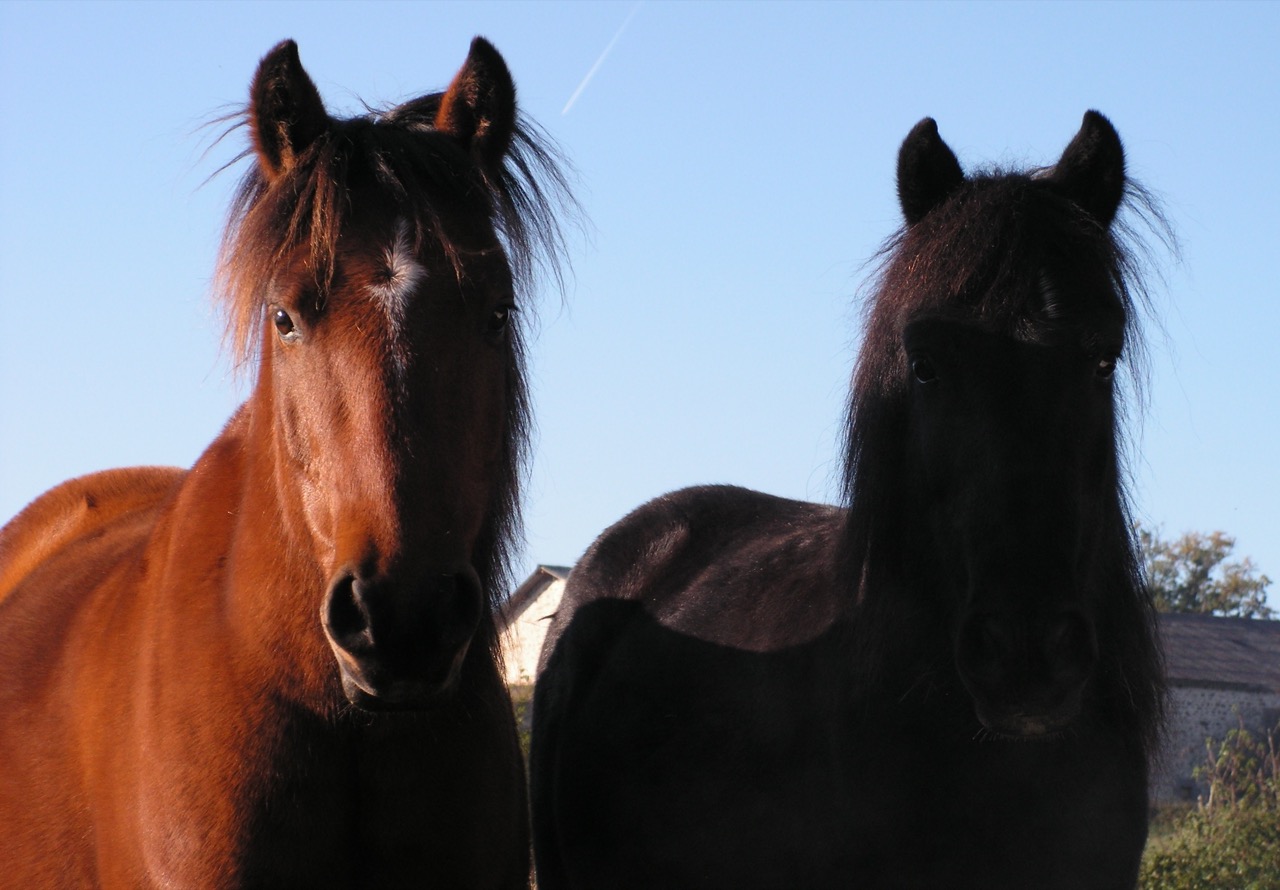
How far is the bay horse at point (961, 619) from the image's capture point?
10.1 feet

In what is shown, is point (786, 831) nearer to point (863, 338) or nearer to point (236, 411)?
point (863, 338)

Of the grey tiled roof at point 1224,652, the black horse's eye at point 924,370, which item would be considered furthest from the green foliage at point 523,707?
the grey tiled roof at point 1224,652

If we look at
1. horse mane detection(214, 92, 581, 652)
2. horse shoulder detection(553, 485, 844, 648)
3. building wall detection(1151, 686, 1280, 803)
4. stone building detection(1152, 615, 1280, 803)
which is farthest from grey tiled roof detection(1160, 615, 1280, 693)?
horse mane detection(214, 92, 581, 652)

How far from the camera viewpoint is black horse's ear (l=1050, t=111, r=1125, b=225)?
3709mm

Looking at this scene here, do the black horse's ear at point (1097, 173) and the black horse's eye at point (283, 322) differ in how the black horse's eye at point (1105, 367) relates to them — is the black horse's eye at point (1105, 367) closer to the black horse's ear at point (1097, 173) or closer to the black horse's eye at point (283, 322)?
the black horse's ear at point (1097, 173)

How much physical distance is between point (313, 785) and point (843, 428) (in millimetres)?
1878

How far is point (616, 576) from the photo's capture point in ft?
18.2

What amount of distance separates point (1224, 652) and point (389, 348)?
35539 mm

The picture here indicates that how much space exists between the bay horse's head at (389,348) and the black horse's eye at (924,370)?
1075 mm

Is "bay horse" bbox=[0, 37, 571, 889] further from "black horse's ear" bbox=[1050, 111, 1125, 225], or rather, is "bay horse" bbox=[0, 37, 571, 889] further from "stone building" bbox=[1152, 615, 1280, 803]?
"stone building" bbox=[1152, 615, 1280, 803]

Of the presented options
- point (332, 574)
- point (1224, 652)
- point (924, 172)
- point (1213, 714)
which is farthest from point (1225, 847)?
point (1224, 652)

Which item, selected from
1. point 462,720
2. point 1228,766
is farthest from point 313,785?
point 1228,766

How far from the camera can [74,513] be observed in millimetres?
4891

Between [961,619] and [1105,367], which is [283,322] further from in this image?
[1105,367]
